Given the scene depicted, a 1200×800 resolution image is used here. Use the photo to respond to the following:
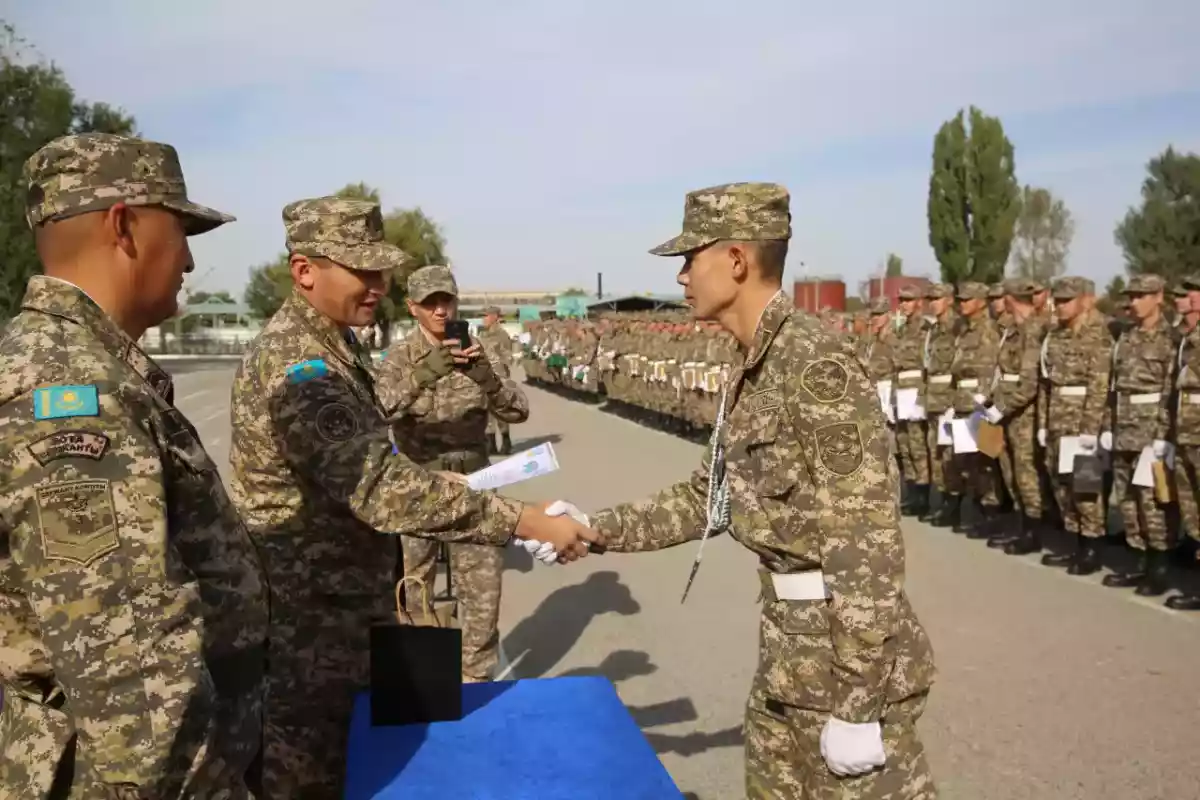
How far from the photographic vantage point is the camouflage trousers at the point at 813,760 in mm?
2365

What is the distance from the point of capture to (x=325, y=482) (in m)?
2.81

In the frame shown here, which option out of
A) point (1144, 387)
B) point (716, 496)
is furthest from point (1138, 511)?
point (716, 496)

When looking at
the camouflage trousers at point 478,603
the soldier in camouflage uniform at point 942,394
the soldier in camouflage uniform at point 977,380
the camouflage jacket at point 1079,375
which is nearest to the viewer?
the camouflage trousers at point 478,603

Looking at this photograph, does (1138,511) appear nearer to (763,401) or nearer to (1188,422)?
(1188,422)

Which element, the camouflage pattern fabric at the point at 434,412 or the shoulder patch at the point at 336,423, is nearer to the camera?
the shoulder patch at the point at 336,423

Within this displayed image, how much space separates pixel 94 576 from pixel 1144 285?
7699mm

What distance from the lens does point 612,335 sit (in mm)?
22609

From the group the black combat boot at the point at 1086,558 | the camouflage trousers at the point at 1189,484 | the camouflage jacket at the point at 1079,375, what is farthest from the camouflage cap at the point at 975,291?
the camouflage trousers at the point at 1189,484

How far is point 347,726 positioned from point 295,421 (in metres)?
1.02

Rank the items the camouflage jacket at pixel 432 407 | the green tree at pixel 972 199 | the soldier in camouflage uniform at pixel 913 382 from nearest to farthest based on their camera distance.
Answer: the camouflage jacket at pixel 432 407
the soldier in camouflage uniform at pixel 913 382
the green tree at pixel 972 199

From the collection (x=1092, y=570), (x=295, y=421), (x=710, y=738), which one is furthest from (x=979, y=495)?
(x=295, y=421)

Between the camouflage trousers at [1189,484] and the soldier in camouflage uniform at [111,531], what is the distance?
6614mm

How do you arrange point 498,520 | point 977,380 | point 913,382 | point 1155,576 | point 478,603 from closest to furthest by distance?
point 498,520 → point 478,603 → point 1155,576 → point 977,380 → point 913,382

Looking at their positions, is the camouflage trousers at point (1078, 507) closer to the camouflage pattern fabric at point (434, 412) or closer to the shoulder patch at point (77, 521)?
the camouflage pattern fabric at point (434, 412)
